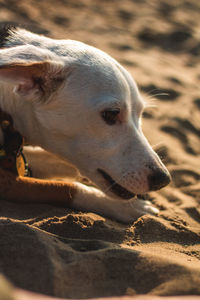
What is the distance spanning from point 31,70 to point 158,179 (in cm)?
102

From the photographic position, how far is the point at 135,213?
2.85 m

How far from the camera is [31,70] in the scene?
247cm

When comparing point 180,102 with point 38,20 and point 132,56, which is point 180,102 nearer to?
point 132,56

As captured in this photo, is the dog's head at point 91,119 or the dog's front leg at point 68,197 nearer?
the dog's head at point 91,119

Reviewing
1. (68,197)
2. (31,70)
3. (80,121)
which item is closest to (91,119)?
(80,121)

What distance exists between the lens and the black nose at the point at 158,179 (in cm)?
254

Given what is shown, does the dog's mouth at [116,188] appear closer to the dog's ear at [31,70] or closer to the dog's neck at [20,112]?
the dog's neck at [20,112]

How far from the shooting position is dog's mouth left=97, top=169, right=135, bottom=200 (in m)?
2.65

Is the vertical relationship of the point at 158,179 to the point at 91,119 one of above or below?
below

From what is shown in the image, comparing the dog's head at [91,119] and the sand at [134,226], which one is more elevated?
the dog's head at [91,119]

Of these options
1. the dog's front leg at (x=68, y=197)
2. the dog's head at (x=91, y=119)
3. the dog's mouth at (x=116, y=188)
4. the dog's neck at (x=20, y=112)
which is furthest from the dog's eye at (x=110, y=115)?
the dog's front leg at (x=68, y=197)

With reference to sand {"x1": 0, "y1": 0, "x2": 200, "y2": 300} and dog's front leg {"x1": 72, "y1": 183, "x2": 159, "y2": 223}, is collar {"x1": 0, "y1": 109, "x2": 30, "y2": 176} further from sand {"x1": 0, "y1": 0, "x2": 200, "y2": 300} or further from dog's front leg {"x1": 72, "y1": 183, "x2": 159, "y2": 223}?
dog's front leg {"x1": 72, "y1": 183, "x2": 159, "y2": 223}

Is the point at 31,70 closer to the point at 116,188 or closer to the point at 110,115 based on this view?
the point at 110,115

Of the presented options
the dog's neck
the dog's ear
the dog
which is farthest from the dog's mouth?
the dog's ear
